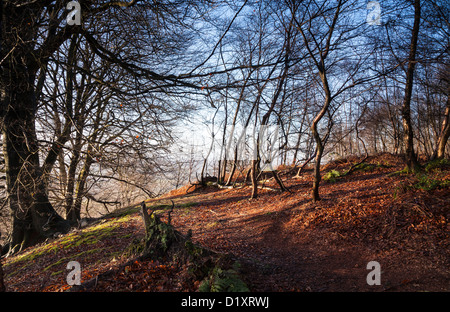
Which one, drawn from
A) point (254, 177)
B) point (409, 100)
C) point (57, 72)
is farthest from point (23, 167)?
point (409, 100)

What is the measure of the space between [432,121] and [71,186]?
17024 millimetres

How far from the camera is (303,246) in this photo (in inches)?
205

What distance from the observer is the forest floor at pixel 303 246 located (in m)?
3.32

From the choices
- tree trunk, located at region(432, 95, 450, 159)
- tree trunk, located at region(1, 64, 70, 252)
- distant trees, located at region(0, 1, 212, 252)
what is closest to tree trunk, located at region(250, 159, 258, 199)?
distant trees, located at region(0, 1, 212, 252)

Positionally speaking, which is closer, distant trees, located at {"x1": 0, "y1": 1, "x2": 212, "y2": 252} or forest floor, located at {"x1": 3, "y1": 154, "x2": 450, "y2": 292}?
forest floor, located at {"x1": 3, "y1": 154, "x2": 450, "y2": 292}

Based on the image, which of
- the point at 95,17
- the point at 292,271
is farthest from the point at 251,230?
the point at 95,17

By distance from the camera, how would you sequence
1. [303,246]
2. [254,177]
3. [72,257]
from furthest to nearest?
1. [254,177]
2. [72,257]
3. [303,246]

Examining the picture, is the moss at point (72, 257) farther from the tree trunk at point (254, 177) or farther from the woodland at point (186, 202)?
the tree trunk at point (254, 177)

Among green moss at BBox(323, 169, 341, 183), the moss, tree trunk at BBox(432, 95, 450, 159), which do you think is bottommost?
the moss

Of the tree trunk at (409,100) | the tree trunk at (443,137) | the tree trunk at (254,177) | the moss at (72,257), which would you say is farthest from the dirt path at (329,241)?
the tree trunk at (443,137)

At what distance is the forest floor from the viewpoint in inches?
131

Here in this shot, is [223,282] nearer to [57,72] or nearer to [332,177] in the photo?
[57,72]

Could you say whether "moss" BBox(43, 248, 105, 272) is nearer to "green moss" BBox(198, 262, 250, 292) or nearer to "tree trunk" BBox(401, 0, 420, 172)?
"green moss" BBox(198, 262, 250, 292)
